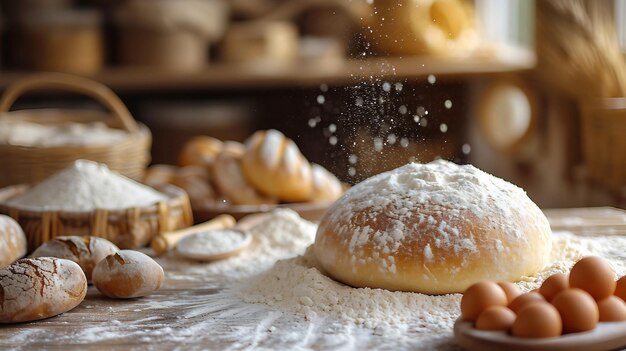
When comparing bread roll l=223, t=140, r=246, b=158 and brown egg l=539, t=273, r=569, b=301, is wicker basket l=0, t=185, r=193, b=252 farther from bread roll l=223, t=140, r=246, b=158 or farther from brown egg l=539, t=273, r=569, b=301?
brown egg l=539, t=273, r=569, b=301

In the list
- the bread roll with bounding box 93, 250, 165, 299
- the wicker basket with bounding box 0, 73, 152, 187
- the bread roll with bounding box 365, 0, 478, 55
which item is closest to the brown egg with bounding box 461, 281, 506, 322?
the bread roll with bounding box 93, 250, 165, 299

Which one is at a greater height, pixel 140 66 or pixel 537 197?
pixel 140 66

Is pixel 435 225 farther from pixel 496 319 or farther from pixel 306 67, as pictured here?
pixel 306 67

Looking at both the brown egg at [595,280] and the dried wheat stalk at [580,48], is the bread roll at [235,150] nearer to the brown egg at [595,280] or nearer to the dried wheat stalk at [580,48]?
the brown egg at [595,280]

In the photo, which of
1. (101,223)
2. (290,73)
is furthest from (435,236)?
(290,73)

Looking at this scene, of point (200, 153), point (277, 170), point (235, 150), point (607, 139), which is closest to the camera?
point (277, 170)

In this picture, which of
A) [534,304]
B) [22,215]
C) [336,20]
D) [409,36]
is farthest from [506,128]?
[534,304]

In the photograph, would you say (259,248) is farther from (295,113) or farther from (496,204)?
(295,113)
